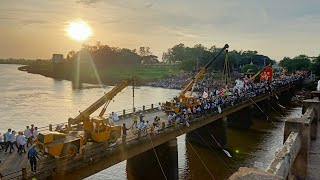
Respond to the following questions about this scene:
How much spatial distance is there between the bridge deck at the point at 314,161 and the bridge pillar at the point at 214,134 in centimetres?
2122

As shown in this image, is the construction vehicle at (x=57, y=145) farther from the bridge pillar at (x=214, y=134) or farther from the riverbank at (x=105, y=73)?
the riverbank at (x=105, y=73)

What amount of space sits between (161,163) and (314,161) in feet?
46.2

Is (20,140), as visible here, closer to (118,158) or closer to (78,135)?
(78,135)

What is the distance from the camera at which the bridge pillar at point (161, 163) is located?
87.8ft

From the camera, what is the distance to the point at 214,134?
1531 inches

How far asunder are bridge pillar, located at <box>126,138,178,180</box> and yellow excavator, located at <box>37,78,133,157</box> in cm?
612

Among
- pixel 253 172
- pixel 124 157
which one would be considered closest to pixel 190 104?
pixel 124 157

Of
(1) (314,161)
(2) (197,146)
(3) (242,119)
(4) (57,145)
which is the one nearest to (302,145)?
(1) (314,161)

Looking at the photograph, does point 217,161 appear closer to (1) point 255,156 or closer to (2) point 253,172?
(1) point 255,156

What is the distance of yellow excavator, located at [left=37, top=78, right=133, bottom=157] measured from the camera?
55.8ft

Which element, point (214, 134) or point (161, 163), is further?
point (214, 134)

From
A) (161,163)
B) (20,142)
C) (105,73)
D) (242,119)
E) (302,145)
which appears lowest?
(161,163)

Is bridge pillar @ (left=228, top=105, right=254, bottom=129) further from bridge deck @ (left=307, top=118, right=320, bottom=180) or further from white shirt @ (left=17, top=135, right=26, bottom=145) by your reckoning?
white shirt @ (left=17, top=135, right=26, bottom=145)

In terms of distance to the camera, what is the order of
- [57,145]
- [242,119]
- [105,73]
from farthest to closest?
[105,73] < [242,119] < [57,145]
